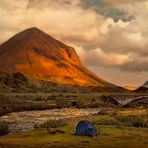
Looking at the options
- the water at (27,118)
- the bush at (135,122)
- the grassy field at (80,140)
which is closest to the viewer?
the grassy field at (80,140)

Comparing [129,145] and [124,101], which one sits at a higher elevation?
[124,101]

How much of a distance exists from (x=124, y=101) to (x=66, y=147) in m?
120

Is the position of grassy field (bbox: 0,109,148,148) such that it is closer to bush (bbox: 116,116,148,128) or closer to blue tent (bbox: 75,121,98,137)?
blue tent (bbox: 75,121,98,137)

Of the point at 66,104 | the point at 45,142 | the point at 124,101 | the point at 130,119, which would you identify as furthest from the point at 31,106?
the point at 45,142

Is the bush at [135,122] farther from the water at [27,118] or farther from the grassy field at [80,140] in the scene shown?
the water at [27,118]

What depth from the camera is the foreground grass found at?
40.0 m

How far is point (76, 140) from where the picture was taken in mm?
42594

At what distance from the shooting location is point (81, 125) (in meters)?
45.9

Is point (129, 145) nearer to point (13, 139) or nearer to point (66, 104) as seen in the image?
point (13, 139)

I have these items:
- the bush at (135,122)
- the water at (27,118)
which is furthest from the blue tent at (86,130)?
the water at (27,118)

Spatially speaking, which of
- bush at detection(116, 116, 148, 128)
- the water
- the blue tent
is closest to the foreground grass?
the blue tent

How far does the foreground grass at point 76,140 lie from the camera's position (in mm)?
40000

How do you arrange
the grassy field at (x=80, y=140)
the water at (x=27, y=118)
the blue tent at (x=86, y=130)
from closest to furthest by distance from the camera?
1. the grassy field at (x=80, y=140)
2. the blue tent at (x=86, y=130)
3. the water at (x=27, y=118)

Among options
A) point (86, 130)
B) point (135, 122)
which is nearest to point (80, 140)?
point (86, 130)
